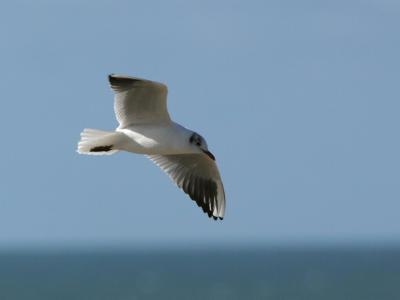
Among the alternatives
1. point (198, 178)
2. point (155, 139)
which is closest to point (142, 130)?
point (155, 139)

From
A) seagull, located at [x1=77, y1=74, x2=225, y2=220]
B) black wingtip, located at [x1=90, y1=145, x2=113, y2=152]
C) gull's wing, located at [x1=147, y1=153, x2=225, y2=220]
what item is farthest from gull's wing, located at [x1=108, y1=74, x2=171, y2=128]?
gull's wing, located at [x1=147, y1=153, x2=225, y2=220]

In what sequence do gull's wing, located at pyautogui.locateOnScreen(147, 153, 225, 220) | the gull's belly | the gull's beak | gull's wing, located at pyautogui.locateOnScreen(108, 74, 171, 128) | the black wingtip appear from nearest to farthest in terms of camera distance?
gull's wing, located at pyautogui.locateOnScreen(108, 74, 171, 128) < the gull's belly < the gull's beak < the black wingtip < gull's wing, located at pyautogui.locateOnScreen(147, 153, 225, 220)

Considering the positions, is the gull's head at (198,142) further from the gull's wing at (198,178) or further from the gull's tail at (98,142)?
the gull's wing at (198,178)

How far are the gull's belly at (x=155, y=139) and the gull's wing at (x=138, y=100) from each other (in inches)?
4.1

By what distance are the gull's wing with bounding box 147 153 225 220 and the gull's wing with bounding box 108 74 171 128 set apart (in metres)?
1.07

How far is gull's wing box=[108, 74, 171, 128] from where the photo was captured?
10492mm

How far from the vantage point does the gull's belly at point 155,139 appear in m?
10.6

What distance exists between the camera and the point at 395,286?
62812 mm

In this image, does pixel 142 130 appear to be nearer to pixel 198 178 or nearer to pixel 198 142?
pixel 198 142

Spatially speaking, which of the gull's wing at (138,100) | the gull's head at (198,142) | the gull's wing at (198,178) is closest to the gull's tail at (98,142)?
the gull's wing at (138,100)

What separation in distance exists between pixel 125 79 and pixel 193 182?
1.91 meters

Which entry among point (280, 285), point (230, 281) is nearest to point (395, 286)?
point (280, 285)

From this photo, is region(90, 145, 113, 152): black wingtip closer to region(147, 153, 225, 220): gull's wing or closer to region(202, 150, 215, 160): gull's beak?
region(202, 150, 215, 160): gull's beak

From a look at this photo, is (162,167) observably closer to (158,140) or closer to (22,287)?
(158,140)
